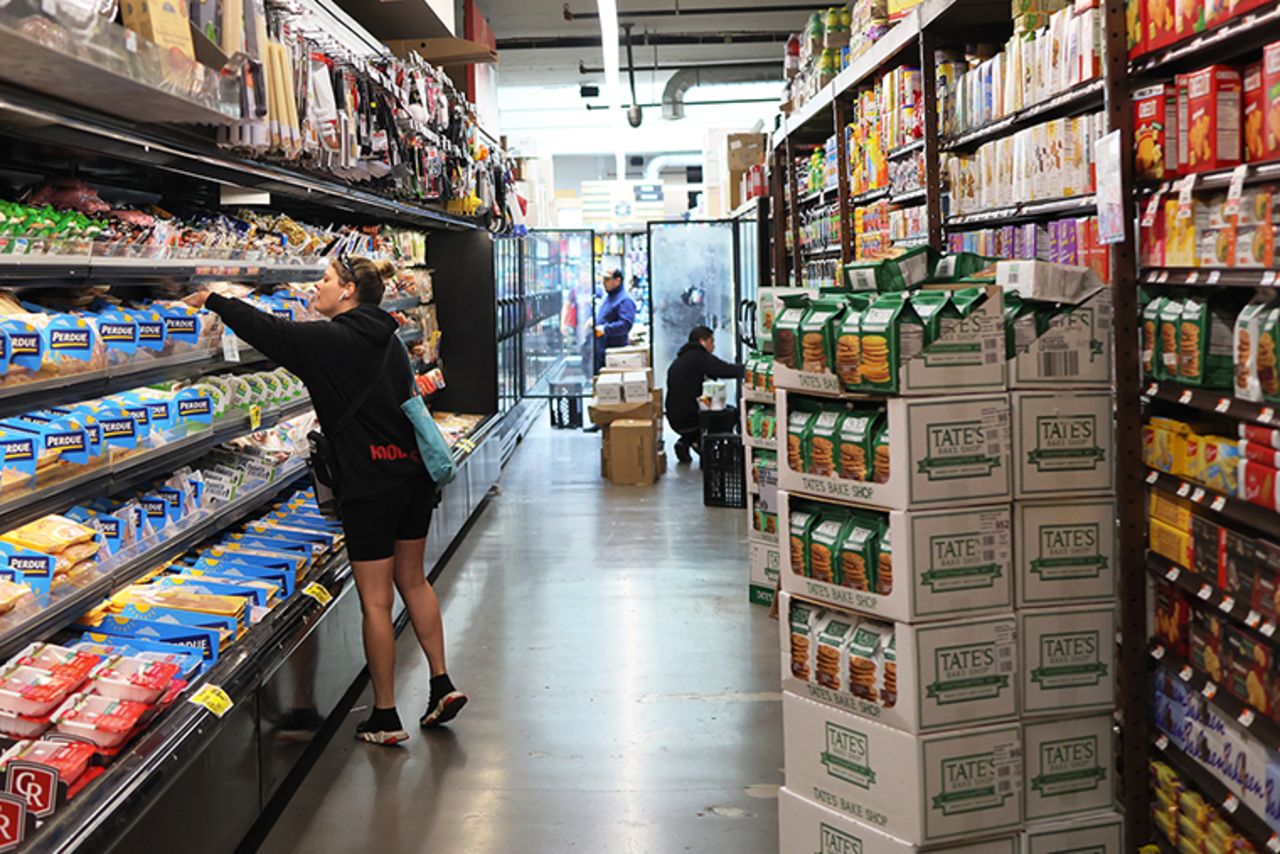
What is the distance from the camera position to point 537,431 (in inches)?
573

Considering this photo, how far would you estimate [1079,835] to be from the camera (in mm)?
3203

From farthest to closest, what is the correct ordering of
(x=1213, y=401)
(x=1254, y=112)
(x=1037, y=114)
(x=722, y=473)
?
(x=722, y=473)
(x=1037, y=114)
(x=1213, y=401)
(x=1254, y=112)

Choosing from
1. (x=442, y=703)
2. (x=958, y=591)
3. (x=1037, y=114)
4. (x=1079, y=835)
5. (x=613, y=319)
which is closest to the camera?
(x=958, y=591)

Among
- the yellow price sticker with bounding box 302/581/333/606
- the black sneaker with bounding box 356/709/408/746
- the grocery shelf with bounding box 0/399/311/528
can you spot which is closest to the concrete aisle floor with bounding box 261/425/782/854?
the black sneaker with bounding box 356/709/408/746

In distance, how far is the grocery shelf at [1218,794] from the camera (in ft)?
9.21

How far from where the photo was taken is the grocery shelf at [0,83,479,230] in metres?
3.11

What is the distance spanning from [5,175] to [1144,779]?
3729mm

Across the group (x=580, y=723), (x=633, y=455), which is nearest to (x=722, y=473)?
(x=633, y=455)

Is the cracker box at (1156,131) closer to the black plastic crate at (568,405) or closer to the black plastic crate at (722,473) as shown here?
the black plastic crate at (722,473)

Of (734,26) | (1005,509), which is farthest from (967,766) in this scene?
(734,26)

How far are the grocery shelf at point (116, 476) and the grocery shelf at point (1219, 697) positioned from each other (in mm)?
2803

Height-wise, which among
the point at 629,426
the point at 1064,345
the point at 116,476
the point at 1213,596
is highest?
the point at 1064,345

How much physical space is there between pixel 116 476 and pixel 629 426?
693cm

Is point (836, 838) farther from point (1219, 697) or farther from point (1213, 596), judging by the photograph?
point (1213, 596)
